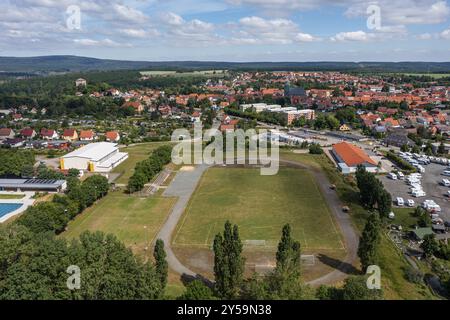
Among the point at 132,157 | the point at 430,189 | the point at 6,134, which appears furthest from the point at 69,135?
the point at 430,189

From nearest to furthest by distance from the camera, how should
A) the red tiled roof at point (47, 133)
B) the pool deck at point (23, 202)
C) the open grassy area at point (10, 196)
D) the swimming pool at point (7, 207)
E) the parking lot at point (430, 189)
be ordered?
the pool deck at point (23, 202) → the swimming pool at point (7, 207) → the parking lot at point (430, 189) → the open grassy area at point (10, 196) → the red tiled roof at point (47, 133)

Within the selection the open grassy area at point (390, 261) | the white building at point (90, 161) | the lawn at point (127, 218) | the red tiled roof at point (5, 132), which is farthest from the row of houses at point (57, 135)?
the open grassy area at point (390, 261)

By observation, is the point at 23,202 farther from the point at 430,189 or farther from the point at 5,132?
the point at 430,189

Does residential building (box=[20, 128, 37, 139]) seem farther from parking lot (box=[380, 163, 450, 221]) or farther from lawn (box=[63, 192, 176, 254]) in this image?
parking lot (box=[380, 163, 450, 221])

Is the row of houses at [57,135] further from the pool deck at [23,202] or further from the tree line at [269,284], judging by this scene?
the tree line at [269,284]
